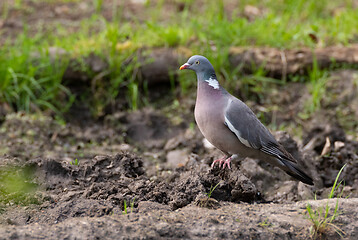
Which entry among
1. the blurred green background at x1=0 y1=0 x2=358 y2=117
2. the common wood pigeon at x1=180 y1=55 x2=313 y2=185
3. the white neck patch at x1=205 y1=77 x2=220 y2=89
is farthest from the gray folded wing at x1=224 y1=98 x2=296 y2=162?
the blurred green background at x1=0 y1=0 x2=358 y2=117

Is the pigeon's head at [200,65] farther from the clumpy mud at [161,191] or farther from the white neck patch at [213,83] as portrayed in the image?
the clumpy mud at [161,191]

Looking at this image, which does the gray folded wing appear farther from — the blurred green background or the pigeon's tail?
the blurred green background

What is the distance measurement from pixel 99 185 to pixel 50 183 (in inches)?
16.1

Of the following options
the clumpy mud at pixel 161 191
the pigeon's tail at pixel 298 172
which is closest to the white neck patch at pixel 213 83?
the clumpy mud at pixel 161 191

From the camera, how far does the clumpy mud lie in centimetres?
258

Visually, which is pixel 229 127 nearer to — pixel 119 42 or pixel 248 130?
pixel 248 130

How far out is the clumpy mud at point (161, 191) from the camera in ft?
8.47

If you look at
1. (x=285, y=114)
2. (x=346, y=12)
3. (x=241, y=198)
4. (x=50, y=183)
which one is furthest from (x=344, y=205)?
(x=346, y=12)

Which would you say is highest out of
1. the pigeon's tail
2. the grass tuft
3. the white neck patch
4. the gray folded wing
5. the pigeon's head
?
the pigeon's head

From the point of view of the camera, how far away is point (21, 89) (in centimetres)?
550

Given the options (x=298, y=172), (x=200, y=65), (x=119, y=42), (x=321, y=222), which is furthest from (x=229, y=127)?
(x=119, y=42)

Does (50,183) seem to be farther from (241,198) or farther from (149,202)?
(241,198)

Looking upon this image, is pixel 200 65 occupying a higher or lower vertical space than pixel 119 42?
higher

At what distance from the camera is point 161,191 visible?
310 cm
